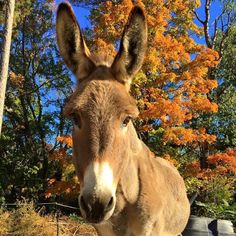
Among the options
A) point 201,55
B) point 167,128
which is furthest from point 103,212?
point 201,55

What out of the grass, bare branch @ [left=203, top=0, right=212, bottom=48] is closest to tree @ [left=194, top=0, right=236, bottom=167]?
bare branch @ [left=203, top=0, right=212, bottom=48]

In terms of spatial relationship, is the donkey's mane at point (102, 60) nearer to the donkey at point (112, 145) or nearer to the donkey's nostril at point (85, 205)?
the donkey at point (112, 145)

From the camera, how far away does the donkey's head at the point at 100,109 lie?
261 cm

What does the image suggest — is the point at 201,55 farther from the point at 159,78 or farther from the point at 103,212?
the point at 103,212

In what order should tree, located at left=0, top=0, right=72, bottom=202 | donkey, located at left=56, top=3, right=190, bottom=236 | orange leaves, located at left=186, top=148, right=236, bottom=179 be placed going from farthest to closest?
tree, located at left=0, top=0, right=72, bottom=202, orange leaves, located at left=186, top=148, right=236, bottom=179, donkey, located at left=56, top=3, right=190, bottom=236

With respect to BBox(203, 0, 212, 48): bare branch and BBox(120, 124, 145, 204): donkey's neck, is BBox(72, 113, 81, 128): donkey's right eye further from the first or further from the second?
BBox(203, 0, 212, 48): bare branch

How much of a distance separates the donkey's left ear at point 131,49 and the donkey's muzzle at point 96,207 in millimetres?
1142

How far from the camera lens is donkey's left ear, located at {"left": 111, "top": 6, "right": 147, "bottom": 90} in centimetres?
337

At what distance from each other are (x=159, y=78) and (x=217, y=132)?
38.3 ft

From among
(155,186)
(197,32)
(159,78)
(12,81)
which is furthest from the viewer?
(12,81)

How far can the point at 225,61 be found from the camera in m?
29.1

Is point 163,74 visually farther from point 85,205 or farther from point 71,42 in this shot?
point 85,205

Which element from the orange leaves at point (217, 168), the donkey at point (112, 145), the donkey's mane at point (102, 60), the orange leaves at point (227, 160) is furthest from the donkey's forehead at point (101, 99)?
the orange leaves at point (227, 160)

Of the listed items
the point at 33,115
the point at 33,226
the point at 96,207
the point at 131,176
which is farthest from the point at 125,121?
the point at 33,115
